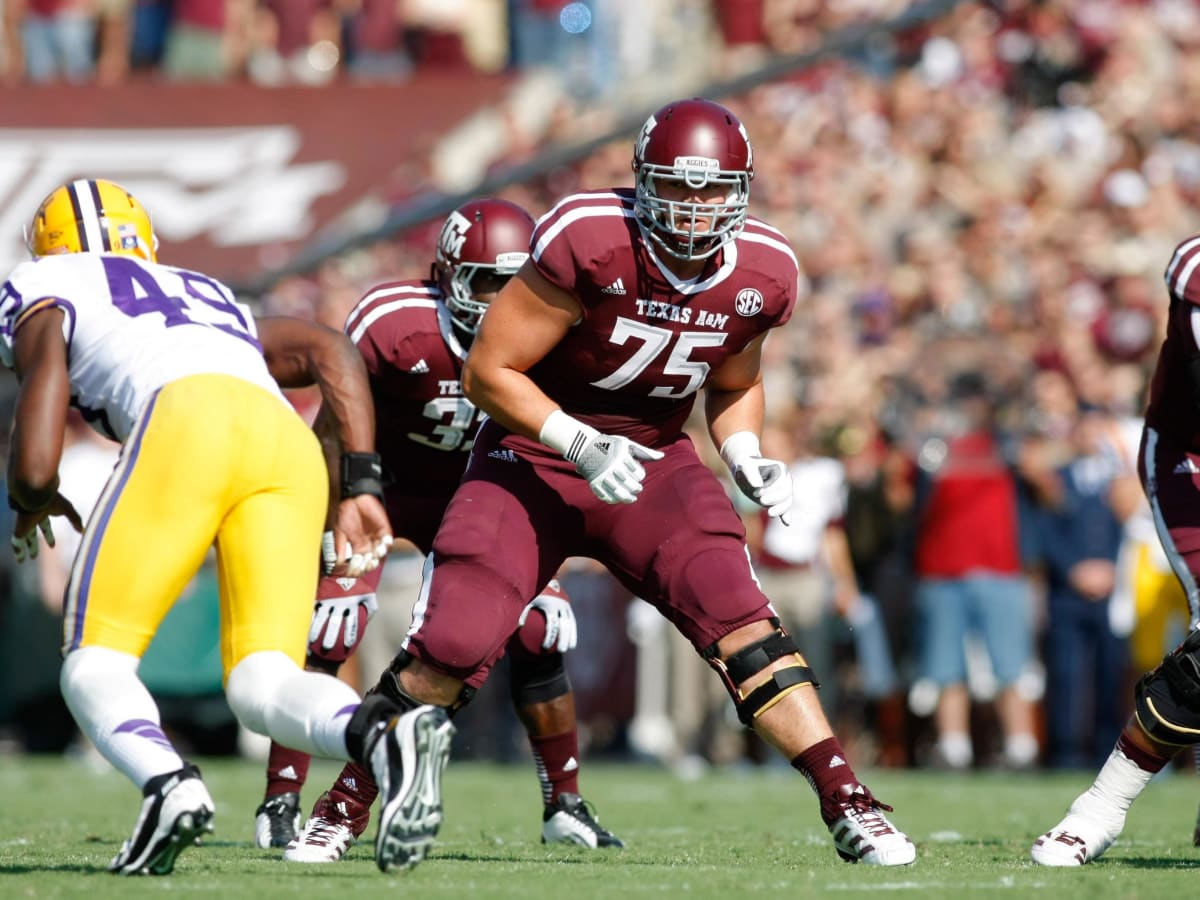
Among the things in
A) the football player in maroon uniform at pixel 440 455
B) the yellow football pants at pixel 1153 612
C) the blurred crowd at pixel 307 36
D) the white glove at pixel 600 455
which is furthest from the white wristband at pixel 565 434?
the blurred crowd at pixel 307 36

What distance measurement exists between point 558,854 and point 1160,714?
190cm

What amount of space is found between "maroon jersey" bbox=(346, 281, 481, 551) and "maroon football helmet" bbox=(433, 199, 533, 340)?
0.11 m

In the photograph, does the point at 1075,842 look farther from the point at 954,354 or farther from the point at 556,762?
the point at 954,354

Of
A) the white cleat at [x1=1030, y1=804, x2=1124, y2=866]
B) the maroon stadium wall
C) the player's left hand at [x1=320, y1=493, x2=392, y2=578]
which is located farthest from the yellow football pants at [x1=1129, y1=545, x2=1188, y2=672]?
the player's left hand at [x1=320, y1=493, x2=392, y2=578]

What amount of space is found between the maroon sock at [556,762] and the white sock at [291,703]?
2.09 m

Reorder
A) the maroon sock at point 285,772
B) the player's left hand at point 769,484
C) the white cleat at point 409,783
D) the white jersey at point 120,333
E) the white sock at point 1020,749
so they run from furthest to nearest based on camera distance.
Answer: the white sock at point 1020,749 < the maroon sock at point 285,772 < the player's left hand at point 769,484 < the white jersey at point 120,333 < the white cleat at point 409,783

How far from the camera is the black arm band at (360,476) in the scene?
17.4 feet

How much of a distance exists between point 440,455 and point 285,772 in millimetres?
1223

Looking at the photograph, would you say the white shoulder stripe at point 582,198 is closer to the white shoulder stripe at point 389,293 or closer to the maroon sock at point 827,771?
the white shoulder stripe at point 389,293

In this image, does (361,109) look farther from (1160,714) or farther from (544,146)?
(1160,714)

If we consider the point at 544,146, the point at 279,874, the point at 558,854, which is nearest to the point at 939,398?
the point at 544,146

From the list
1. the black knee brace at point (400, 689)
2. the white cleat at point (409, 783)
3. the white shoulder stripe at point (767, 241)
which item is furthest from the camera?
the white shoulder stripe at point (767, 241)

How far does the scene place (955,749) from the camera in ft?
38.3

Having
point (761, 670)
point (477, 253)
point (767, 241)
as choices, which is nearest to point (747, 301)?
point (767, 241)
